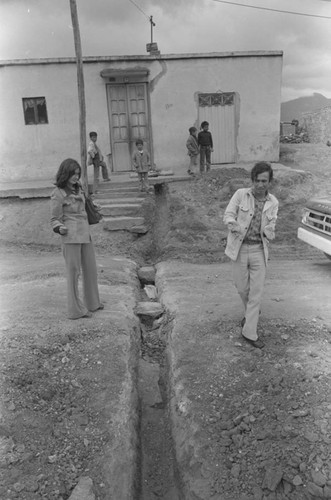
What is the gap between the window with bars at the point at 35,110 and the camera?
1174 cm

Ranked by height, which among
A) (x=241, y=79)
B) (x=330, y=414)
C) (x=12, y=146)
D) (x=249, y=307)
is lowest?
(x=330, y=414)

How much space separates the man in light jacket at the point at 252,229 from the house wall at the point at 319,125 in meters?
15.2

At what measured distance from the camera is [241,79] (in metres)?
11.9

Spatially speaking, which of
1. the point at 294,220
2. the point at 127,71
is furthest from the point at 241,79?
the point at 294,220

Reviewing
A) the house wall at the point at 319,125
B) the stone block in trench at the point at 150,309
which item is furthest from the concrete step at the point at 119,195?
the house wall at the point at 319,125

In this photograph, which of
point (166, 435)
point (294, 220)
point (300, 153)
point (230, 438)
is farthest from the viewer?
point (300, 153)

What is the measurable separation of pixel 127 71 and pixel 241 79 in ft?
10.3

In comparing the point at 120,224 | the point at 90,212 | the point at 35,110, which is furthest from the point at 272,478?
the point at 35,110

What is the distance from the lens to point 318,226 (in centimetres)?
658

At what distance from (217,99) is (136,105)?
2.28m

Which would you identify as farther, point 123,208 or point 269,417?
point 123,208

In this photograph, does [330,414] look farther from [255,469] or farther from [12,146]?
[12,146]

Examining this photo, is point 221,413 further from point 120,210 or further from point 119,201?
point 119,201

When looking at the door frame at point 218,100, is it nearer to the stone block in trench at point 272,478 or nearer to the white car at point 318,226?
the white car at point 318,226
